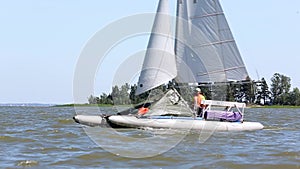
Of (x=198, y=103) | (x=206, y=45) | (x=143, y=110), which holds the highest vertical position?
(x=206, y=45)

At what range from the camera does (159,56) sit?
28141 millimetres

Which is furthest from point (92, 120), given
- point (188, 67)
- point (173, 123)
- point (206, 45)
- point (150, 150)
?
point (150, 150)

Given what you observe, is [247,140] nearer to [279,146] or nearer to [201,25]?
[279,146]

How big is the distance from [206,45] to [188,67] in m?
1.80

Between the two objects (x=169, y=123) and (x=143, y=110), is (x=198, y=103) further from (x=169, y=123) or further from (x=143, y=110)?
(x=143, y=110)

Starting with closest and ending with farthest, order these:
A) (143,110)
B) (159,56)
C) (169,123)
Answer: (169,123), (143,110), (159,56)

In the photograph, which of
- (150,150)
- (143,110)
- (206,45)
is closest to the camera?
→ (150,150)

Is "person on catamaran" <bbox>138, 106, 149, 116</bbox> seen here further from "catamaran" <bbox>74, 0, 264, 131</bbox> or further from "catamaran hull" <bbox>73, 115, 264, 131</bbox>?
"catamaran hull" <bbox>73, 115, 264, 131</bbox>

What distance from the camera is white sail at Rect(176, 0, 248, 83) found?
29.2 metres

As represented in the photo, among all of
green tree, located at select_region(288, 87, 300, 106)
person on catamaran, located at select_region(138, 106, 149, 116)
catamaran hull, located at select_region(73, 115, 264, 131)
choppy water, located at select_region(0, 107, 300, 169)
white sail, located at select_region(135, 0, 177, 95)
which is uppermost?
green tree, located at select_region(288, 87, 300, 106)

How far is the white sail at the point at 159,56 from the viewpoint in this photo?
27.6 meters

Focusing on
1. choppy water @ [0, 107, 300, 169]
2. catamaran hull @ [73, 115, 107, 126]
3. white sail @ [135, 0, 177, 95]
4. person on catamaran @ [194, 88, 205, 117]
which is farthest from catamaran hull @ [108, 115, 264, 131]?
white sail @ [135, 0, 177, 95]

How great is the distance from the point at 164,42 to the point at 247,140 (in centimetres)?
800

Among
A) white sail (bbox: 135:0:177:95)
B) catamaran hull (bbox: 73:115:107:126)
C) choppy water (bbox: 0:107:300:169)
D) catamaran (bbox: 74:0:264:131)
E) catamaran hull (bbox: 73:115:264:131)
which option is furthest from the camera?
white sail (bbox: 135:0:177:95)
